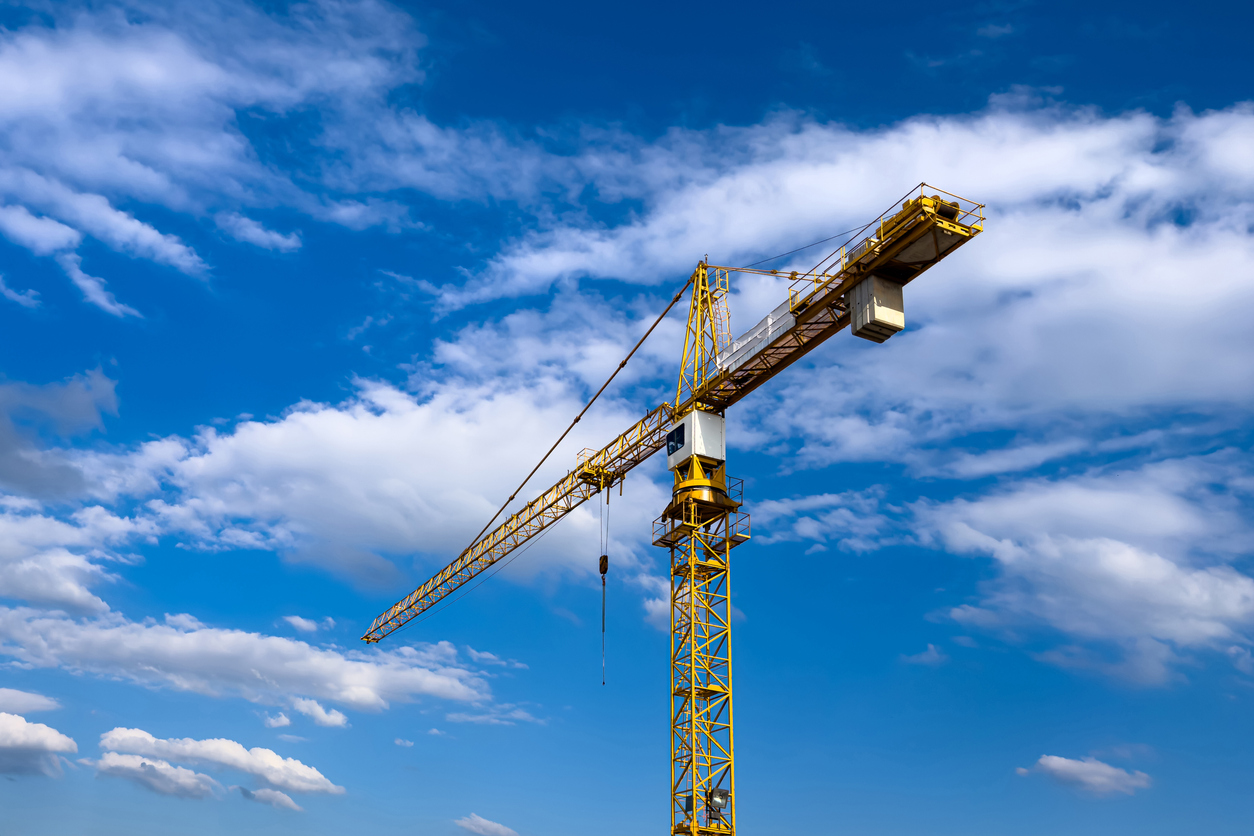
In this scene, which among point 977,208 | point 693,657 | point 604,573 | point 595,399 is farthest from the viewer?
point 595,399

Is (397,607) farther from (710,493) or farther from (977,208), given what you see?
(977,208)

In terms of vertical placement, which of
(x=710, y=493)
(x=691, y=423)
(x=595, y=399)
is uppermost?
(x=595, y=399)

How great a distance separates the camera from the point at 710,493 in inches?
2320

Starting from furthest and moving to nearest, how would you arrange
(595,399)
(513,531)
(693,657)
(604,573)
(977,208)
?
(513,531) < (595,399) < (604,573) < (693,657) < (977,208)

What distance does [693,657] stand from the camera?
57.7 meters

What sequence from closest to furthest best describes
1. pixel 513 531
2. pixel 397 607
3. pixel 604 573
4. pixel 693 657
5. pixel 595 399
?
pixel 693 657 → pixel 604 573 → pixel 595 399 → pixel 513 531 → pixel 397 607

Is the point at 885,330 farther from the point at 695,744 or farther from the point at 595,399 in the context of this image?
the point at 595,399

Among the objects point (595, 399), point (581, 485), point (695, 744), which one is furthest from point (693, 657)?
point (595, 399)

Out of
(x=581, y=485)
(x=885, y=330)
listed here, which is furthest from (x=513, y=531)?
(x=885, y=330)

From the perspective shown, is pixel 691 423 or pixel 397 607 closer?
pixel 691 423

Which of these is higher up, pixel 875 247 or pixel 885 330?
pixel 875 247

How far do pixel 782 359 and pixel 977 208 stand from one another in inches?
581

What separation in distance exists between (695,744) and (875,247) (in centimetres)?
3032

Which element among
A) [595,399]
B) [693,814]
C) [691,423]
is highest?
[595,399]
